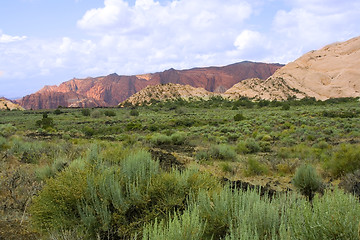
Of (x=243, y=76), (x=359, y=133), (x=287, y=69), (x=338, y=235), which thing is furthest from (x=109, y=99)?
(x=338, y=235)

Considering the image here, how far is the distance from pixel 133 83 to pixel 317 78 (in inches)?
4590

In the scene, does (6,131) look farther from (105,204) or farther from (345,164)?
(345,164)

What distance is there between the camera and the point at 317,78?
83.4m

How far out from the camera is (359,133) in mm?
15852

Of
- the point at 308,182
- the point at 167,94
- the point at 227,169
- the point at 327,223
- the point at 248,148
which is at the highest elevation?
the point at 167,94

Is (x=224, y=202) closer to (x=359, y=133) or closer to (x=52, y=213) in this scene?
(x=52, y=213)

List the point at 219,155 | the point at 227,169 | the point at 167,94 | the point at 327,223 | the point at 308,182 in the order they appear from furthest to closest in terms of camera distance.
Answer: the point at 167,94 → the point at 219,155 → the point at 227,169 → the point at 308,182 → the point at 327,223

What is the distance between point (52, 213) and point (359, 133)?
1783cm

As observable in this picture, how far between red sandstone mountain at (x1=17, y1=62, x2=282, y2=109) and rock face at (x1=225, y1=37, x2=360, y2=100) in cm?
6096

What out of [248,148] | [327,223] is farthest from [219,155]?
[327,223]

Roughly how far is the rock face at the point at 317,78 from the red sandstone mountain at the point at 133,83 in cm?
6096

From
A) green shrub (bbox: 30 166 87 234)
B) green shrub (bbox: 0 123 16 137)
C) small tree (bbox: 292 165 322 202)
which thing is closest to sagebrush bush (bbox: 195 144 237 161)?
small tree (bbox: 292 165 322 202)

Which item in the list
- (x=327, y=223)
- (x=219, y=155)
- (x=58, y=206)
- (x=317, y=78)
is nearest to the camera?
(x=327, y=223)

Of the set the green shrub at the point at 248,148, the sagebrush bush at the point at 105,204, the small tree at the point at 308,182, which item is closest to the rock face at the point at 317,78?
the green shrub at the point at 248,148
